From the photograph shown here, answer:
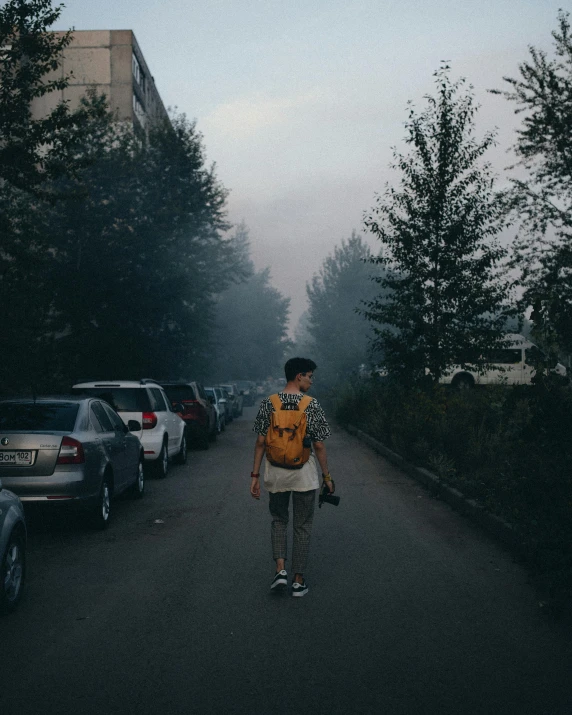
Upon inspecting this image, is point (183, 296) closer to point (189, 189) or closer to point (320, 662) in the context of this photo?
point (189, 189)

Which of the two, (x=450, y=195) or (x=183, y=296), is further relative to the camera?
(x=183, y=296)

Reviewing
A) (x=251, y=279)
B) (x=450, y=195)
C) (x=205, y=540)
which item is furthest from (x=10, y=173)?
(x=251, y=279)

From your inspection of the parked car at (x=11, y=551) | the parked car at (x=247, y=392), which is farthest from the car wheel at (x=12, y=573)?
the parked car at (x=247, y=392)

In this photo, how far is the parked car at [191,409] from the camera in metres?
20.5

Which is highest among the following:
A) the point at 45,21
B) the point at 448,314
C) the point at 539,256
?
the point at 45,21

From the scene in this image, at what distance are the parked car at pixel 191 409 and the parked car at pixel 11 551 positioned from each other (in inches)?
553

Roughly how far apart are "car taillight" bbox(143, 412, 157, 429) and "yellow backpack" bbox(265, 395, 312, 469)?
808 cm

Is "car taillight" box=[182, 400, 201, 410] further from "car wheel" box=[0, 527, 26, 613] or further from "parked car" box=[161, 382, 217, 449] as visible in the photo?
"car wheel" box=[0, 527, 26, 613]

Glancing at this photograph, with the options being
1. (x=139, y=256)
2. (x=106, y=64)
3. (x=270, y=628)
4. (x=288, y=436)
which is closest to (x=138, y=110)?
(x=106, y=64)

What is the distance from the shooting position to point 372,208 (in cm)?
2000

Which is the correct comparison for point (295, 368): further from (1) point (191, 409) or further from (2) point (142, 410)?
(1) point (191, 409)

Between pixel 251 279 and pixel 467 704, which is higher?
pixel 251 279

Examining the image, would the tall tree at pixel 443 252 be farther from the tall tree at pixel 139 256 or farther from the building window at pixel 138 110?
the building window at pixel 138 110

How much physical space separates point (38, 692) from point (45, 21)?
1347cm
